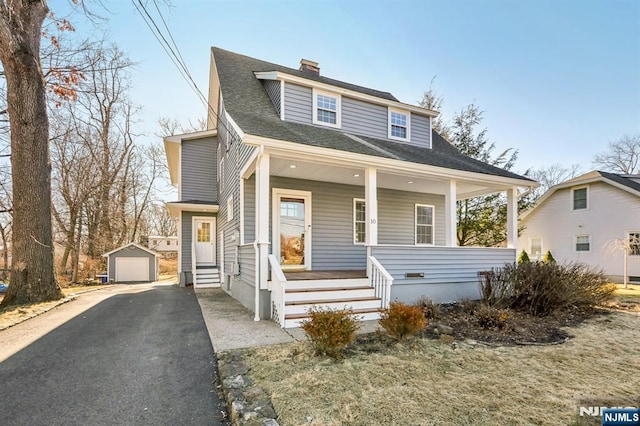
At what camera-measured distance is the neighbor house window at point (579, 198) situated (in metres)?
15.5

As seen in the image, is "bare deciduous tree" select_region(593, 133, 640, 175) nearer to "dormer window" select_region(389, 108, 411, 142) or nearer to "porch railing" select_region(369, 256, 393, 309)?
"dormer window" select_region(389, 108, 411, 142)

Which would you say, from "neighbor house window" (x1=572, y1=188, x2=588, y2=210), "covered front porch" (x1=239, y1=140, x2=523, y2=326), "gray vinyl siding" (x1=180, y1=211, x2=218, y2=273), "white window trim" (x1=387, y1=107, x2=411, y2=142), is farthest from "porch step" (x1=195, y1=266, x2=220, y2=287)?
"neighbor house window" (x1=572, y1=188, x2=588, y2=210)

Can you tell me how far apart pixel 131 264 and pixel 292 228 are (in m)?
12.6

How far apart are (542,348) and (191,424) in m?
4.58

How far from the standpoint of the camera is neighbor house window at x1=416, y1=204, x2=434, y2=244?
1052 centimetres

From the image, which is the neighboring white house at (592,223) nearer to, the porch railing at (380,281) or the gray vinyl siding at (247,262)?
the porch railing at (380,281)

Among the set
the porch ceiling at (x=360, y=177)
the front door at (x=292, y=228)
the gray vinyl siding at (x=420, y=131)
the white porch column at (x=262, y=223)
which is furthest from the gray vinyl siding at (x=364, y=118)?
the white porch column at (x=262, y=223)

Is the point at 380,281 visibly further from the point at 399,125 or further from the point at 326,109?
the point at 399,125

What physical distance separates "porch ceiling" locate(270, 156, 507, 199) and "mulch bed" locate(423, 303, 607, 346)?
10.8 feet

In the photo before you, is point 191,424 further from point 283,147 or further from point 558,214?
point 558,214

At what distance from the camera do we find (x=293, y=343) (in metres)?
4.51

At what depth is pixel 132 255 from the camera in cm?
1684

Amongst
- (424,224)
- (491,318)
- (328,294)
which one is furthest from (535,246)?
(328,294)

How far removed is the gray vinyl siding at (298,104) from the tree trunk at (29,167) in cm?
622
